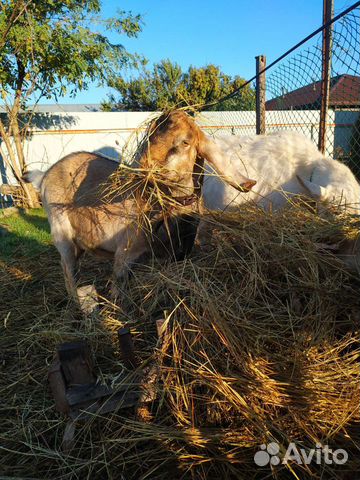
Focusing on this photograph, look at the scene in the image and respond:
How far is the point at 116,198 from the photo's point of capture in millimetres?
2990

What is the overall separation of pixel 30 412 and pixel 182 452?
1.01 metres

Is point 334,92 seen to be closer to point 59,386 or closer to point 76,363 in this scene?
point 76,363

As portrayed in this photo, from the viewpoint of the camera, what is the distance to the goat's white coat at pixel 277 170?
380 cm

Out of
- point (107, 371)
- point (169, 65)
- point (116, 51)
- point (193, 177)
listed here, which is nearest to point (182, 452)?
point (107, 371)

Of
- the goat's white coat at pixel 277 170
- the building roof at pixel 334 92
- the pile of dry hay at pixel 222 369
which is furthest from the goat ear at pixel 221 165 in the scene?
the building roof at pixel 334 92

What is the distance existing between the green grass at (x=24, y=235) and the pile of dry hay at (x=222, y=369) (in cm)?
319

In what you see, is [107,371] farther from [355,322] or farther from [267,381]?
[355,322]

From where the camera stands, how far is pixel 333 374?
1.75 meters

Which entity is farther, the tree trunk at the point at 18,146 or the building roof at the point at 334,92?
the tree trunk at the point at 18,146

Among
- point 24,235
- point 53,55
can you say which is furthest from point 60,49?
point 24,235

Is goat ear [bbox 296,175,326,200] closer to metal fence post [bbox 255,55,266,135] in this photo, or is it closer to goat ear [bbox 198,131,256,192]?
goat ear [bbox 198,131,256,192]

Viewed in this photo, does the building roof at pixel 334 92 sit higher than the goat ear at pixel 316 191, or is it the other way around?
the building roof at pixel 334 92

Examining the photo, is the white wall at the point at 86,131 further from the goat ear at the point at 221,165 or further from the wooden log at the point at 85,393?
the wooden log at the point at 85,393

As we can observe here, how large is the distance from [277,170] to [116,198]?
224 cm
